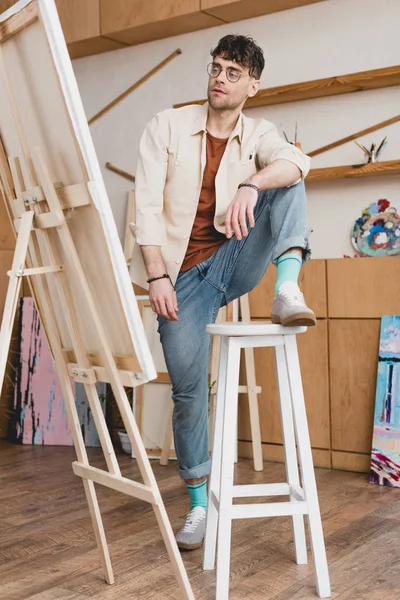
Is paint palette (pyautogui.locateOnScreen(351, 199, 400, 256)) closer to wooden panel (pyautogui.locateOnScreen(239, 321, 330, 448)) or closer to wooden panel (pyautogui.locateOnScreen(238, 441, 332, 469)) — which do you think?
wooden panel (pyautogui.locateOnScreen(239, 321, 330, 448))

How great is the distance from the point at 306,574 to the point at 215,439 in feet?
1.50

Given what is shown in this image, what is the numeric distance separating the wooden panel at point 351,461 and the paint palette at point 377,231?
3.14 feet

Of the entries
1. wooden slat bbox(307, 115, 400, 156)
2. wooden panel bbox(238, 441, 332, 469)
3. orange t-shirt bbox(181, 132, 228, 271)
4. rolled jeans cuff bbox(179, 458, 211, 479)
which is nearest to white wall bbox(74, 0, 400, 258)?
wooden slat bbox(307, 115, 400, 156)

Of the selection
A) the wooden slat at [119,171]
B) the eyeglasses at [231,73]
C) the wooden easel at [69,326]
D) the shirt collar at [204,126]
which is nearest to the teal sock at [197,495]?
the wooden easel at [69,326]

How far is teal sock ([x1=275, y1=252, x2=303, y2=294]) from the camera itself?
2.08m

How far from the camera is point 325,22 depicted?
3.97m

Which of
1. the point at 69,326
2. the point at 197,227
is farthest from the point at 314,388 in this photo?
the point at 69,326

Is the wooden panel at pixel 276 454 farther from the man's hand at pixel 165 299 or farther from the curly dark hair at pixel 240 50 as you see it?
the curly dark hair at pixel 240 50

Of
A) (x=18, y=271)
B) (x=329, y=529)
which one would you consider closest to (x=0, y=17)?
(x=18, y=271)

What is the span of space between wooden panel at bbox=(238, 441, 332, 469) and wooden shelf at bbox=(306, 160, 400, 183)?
51.9 inches

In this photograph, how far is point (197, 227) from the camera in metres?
2.44

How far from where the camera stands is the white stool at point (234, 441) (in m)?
2.02

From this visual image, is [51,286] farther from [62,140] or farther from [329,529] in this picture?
[329,529]

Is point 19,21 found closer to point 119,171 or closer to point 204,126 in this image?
point 204,126
